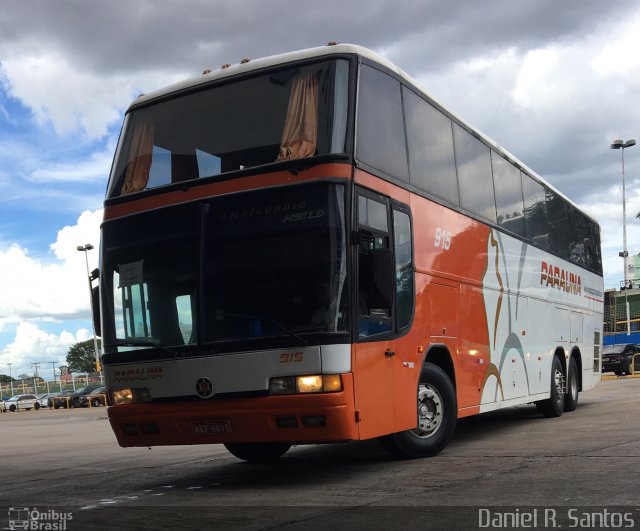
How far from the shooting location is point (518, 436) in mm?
11273

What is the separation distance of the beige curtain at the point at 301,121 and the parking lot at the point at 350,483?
3.21 meters

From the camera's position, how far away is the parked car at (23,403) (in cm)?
5653

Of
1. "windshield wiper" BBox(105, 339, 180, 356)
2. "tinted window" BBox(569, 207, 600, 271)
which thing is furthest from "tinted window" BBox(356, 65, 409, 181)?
"tinted window" BBox(569, 207, 600, 271)

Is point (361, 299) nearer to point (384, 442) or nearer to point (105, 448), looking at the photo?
point (384, 442)

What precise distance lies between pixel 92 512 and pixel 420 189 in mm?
4944

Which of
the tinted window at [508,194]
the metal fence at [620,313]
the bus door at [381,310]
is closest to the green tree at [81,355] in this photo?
the metal fence at [620,313]

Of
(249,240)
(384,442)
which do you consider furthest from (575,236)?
(249,240)

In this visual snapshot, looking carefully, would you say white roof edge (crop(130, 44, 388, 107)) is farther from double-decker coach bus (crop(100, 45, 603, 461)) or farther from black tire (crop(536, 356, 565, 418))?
black tire (crop(536, 356, 565, 418))

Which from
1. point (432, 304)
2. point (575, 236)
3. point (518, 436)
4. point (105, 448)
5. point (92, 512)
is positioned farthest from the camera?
point (575, 236)

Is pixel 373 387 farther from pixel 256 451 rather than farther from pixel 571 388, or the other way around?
pixel 571 388

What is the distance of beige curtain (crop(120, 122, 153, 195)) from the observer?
28.2 feet

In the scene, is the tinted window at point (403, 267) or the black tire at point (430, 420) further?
the black tire at point (430, 420)

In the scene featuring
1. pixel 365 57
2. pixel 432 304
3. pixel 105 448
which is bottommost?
pixel 105 448

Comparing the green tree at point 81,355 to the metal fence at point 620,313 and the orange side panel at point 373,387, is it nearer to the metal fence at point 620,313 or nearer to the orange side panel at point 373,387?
the metal fence at point 620,313
